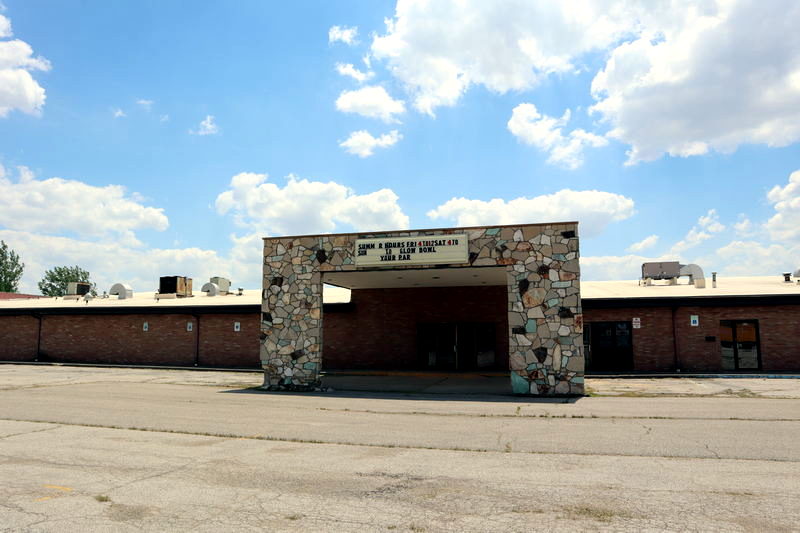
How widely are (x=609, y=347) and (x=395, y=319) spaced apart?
31.7ft

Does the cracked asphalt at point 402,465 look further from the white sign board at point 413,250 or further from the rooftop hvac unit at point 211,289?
the rooftop hvac unit at point 211,289

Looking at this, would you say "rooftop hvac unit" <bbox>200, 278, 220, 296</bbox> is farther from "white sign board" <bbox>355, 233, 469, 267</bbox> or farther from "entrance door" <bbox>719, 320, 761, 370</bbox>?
"entrance door" <bbox>719, 320, 761, 370</bbox>

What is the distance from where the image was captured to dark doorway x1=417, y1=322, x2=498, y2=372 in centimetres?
2611

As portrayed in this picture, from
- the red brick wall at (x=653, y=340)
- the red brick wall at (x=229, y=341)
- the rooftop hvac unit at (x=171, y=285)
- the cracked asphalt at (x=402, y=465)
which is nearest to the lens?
the cracked asphalt at (x=402, y=465)

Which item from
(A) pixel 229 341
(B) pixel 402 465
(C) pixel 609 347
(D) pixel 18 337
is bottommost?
(B) pixel 402 465

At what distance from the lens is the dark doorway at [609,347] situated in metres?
24.7

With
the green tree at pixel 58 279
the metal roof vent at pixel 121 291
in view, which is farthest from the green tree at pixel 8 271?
the metal roof vent at pixel 121 291

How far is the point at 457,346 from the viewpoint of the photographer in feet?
86.8

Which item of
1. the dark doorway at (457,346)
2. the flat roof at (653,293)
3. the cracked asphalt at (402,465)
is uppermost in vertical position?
the flat roof at (653,293)

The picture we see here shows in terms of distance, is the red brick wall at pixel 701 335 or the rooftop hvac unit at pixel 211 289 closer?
the red brick wall at pixel 701 335

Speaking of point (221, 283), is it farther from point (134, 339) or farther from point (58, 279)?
point (58, 279)

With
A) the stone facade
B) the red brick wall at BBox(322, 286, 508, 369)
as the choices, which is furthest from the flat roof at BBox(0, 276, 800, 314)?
the stone facade

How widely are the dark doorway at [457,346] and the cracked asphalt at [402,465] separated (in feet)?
35.5

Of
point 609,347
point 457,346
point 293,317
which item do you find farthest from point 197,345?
point 609,347
